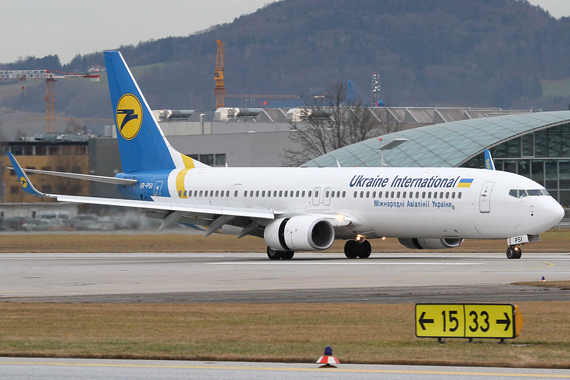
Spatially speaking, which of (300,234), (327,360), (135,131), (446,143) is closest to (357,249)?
(300,234)

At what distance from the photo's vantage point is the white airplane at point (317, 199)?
3697 centimetres

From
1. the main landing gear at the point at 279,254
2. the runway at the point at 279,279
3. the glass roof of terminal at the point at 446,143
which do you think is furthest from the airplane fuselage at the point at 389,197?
the glass roof of terminal at the point at 446,143

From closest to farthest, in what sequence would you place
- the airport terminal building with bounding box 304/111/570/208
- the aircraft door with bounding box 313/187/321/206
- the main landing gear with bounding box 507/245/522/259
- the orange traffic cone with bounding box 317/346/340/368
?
the orange traffic cone with bounding box 317/346/340/368
the main landing gear with bounding box 507/245/522/259
the aircraft door with bounding box 313/187/321/206
the airport terminal building with bounding box 304/111/570/208

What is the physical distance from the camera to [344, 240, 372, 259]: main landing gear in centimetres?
4200

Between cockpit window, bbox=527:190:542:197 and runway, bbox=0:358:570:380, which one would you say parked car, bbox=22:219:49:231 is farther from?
runway, bbox=0:358:570:380

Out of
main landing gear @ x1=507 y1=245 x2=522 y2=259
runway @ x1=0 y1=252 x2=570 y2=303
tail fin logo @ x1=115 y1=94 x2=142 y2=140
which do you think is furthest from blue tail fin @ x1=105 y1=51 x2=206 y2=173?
main landing gear @ x1=507 y1=245 x2=522 y2=259

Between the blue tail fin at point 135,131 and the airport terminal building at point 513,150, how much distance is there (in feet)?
104

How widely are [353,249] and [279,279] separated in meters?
12.6

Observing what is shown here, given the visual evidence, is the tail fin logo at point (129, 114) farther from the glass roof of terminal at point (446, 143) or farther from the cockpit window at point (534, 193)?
the glass roof of terminal at point (446, 143)

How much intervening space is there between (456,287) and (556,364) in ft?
39.5

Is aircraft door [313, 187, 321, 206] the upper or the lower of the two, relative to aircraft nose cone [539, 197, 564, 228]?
upper

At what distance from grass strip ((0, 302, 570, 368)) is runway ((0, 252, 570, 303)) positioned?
224cm

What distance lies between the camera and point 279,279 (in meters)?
29.9

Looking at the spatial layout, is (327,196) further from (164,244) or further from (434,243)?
(164,244)
